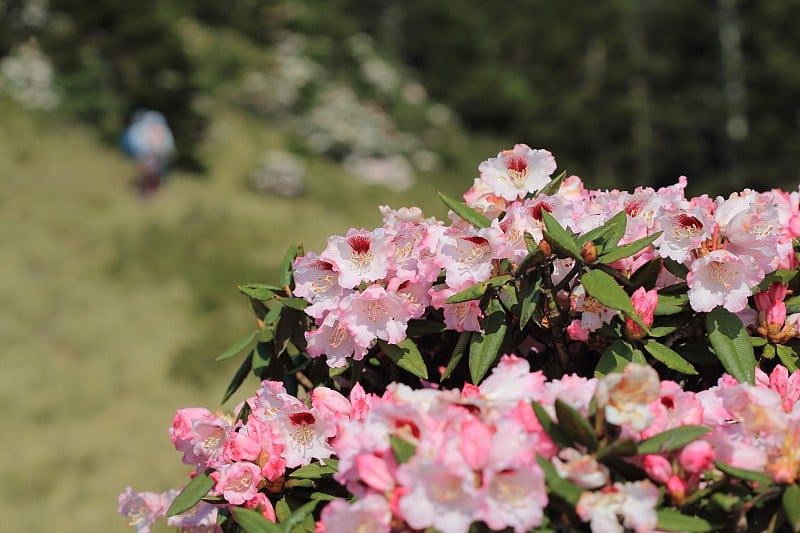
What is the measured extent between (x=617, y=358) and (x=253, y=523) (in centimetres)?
68

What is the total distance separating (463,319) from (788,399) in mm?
582

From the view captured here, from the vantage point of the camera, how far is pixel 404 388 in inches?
46.8

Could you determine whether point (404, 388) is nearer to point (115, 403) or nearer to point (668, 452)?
point (668, 452)

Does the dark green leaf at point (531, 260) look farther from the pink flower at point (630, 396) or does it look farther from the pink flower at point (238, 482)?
the pink flower at point (238, 482)

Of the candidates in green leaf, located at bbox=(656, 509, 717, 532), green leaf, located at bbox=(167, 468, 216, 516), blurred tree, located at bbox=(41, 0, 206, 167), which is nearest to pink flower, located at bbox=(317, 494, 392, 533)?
green leaf, located at bbox=(656, 509, 717, 532)

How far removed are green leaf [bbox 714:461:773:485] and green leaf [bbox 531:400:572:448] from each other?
22 centimetres

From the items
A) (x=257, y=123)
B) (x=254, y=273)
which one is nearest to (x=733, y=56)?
(x=257, y=123)

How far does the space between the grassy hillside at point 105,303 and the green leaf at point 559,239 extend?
367cm

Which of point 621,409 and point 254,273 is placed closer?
point 621,409

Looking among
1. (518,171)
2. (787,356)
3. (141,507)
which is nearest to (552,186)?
(518,171)

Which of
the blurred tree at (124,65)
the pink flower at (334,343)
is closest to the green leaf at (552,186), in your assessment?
the pink flower at (334,343)

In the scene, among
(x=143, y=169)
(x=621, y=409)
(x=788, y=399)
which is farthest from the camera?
(x=143, y=169)

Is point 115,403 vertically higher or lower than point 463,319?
higher

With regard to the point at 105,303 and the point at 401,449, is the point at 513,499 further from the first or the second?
the point at 105,303
